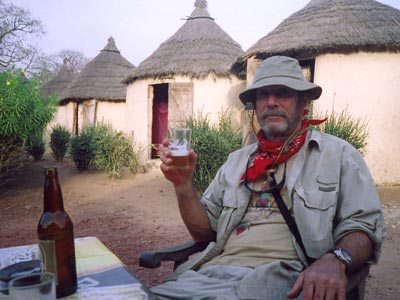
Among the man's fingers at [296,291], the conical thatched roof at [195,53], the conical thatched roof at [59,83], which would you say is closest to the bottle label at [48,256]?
the man's fingers at [296,291]

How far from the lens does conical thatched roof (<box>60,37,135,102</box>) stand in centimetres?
1639

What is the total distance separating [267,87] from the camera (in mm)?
2172

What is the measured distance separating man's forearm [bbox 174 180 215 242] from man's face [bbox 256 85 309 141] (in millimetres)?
612

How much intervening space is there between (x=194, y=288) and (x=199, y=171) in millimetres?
5071

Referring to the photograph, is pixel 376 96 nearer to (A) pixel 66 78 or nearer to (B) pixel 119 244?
(B) pixel 119 244

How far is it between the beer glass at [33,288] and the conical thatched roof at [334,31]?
7.81 metres

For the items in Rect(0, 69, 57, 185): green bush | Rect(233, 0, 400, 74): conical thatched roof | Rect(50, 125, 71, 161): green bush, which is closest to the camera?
Rect(0, 69, 57, 185): green bush

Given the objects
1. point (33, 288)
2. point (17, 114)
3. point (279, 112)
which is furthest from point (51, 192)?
point (17, 114)

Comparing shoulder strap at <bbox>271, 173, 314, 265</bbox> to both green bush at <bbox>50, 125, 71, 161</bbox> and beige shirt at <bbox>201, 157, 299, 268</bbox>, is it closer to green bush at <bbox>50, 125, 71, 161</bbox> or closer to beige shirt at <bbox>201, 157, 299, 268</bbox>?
beige shirt at <bbox>201, 157, 299, 268</bbox>

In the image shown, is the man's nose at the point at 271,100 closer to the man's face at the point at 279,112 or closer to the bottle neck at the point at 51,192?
the man's face at the point at 279,112

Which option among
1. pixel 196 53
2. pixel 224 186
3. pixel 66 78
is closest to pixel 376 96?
pixel 196 53

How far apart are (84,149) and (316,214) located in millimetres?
9692

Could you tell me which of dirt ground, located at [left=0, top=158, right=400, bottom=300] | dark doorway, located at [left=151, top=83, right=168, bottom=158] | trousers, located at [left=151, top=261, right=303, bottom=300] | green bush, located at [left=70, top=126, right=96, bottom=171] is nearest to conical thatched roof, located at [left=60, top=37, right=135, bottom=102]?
dark doorway, located at [left=151, top=83, right=168, bottom=158]

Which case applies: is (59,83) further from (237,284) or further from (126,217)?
(237,284)
